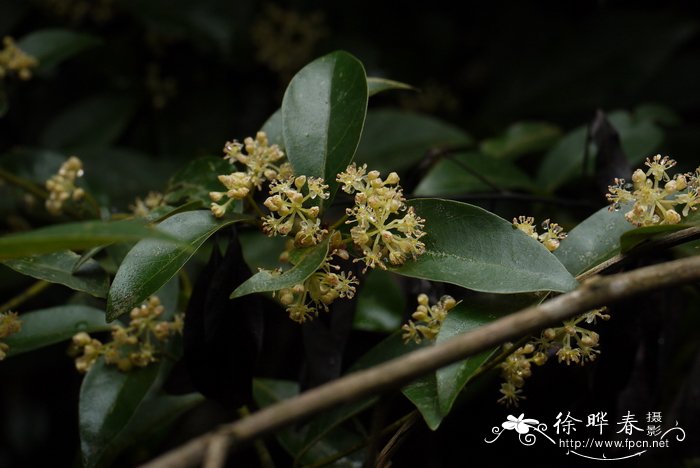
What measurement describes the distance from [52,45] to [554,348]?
1499mm

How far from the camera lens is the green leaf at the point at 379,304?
1427 mm

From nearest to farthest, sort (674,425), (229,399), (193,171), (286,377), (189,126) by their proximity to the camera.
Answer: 1. (229,399)
2. (193,171)
3. (674,425)
4. (286,377)
5. (189,126)

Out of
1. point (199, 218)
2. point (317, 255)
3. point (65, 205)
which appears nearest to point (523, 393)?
point (317, 255)

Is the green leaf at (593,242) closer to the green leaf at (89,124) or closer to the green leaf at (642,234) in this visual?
the green leaf at (642,234)

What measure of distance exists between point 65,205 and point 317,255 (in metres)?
0.73

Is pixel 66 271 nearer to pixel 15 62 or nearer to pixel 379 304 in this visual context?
pixel 379 304

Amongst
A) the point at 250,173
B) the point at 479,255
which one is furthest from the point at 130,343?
the point at 479,255

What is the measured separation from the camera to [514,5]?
2.71m

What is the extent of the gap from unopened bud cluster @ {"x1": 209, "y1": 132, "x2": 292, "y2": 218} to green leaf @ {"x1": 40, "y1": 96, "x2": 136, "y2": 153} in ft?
4.13

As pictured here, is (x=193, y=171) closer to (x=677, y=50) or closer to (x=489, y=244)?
(x=489, y=244)

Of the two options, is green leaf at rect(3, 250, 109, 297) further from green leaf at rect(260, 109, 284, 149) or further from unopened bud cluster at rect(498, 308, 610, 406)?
unopened bud cluster at rect(498, 308, 610, 406)

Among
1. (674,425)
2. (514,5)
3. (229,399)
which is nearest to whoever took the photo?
(229,399)

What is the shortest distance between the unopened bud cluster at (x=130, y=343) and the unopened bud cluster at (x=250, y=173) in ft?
0.72

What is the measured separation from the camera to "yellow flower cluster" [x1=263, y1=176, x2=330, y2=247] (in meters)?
1.02
